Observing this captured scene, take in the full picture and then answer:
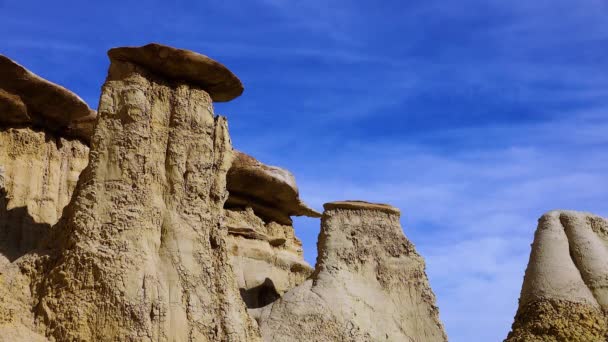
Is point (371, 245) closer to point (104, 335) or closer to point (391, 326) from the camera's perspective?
point (391, 326)

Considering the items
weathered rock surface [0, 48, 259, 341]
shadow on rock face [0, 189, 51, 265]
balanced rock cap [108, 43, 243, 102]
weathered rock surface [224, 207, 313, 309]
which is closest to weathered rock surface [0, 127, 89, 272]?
shadow on rock face [0, 189, 51, 265]

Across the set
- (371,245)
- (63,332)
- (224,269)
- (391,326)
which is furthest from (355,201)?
(63,332)

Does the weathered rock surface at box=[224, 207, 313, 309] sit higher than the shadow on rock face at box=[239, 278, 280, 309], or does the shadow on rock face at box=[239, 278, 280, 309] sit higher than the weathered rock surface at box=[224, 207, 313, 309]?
the weathered rock surface at box=[224, 207, 313, 309]

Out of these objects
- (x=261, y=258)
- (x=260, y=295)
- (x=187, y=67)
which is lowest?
(x=260, y=295)

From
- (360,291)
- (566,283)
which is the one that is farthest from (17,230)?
(566,283)

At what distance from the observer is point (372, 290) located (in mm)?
22328

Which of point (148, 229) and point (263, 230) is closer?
point (148, 229)

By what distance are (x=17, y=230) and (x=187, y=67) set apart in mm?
4726

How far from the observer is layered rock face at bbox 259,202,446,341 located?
20453mm

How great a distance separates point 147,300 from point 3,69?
23.2 feet

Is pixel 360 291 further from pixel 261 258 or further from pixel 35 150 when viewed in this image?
pixel 35 150

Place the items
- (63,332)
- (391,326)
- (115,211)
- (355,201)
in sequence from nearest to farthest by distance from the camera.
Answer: (63,332) → (115,211) → (391,326) → (355,201)

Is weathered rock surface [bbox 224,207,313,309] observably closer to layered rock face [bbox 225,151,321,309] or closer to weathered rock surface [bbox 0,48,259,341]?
layered rock face [bbox 225,151,321,309]

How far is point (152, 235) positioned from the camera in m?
16.2
